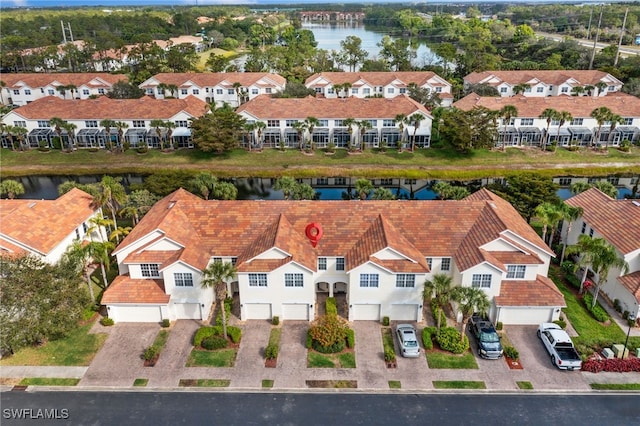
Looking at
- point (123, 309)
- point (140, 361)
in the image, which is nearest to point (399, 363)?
point (140, 361)

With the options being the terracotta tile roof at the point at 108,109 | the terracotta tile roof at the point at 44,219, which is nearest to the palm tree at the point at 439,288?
the terracotta tile roof at the point at 44,219

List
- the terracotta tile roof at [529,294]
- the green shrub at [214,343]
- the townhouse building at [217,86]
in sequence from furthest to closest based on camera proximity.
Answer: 1. the townhouse building at [217,86]
2. the terracotta tile roof at [529,294]
3. the green shrub at [214,343]

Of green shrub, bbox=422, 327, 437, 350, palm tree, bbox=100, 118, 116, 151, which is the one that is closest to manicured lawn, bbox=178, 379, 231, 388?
green shrub, bbox=422, 327, 437, 350

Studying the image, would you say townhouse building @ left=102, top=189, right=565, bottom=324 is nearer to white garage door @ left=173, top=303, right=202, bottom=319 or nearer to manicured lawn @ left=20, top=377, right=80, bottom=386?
white garage door @ left=173, top=303, right=202, bottom=319

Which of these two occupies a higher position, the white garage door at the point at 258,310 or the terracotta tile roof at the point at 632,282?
the terracotta tile roof at the point at 632,282

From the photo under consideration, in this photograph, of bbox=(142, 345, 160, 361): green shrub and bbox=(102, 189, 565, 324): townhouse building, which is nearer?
bbox=(142, 345, 160, 361): green shrub

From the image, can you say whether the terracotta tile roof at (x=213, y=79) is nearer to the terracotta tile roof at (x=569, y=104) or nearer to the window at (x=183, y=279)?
the terracotta tile roof at (x=569, y=104)
